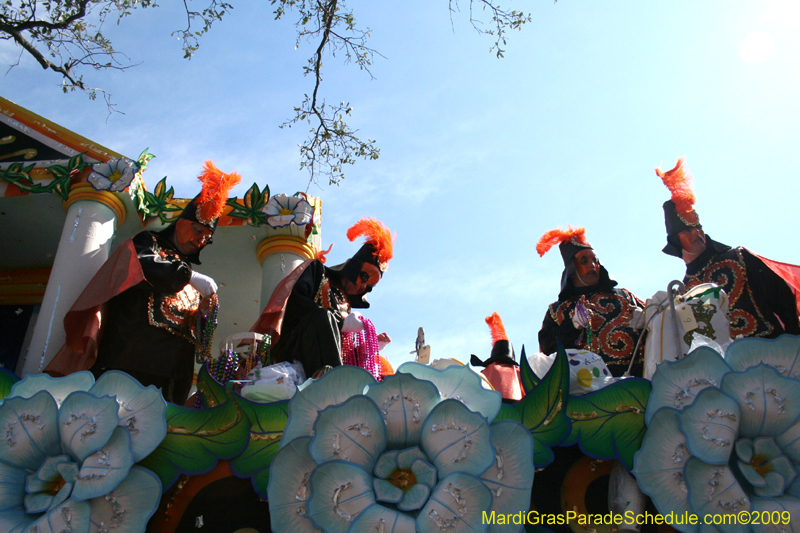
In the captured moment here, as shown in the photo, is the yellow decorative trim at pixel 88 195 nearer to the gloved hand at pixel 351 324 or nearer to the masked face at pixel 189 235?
the masked face at pixel 189 235

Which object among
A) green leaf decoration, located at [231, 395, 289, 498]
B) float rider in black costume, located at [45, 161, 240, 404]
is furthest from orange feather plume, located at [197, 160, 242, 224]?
green leaf decoration, located at [231, 395, 289, 498]

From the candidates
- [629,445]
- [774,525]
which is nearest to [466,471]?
[629,445]

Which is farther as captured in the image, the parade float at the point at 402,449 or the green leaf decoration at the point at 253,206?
the green leaf decoration at the point at 253,206

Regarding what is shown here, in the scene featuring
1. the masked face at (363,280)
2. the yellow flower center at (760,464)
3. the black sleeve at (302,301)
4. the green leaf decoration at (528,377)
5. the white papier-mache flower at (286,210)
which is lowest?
the yellow flower center at (760,464)

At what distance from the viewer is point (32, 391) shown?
262 centimetres

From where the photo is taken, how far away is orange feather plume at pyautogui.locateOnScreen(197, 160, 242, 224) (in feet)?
16.3

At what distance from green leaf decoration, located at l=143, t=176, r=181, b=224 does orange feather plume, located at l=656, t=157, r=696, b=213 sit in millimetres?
4659

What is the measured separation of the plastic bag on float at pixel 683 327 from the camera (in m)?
3.39

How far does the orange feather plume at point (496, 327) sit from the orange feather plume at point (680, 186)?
1.72 metres

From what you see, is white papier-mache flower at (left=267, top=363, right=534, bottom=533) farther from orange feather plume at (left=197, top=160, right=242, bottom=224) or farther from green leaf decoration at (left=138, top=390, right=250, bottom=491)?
orange feather plume at (left=197, top=160, right=242, bottom=224)

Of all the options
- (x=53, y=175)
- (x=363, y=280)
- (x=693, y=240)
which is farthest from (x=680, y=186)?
(x=53, y=175)

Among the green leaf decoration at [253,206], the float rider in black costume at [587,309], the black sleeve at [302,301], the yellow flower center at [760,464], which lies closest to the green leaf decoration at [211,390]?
the black sleeve at [302,301]

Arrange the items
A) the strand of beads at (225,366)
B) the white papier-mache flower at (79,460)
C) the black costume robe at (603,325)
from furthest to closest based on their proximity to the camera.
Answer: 1. the black costume robe at (603,325)
2. the strand of beads at (225,366)
3. the white papier-mache flower at (79,460)

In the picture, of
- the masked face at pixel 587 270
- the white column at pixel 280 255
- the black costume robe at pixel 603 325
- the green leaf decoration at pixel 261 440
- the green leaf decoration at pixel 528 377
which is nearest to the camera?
the green leaf decoration at pixel 261 440
